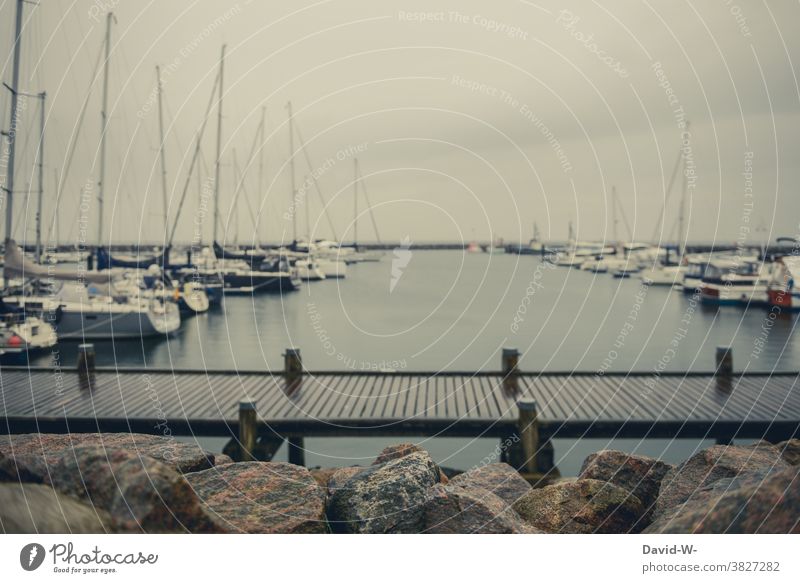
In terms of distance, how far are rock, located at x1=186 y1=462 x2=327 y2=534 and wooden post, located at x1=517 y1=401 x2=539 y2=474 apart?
650 cm

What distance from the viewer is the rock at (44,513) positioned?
17.1 feet

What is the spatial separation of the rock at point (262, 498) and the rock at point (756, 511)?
3.69m

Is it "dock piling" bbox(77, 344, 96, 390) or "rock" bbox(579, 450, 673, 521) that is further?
"dock piling" bbox(77, 344, 96, 390)

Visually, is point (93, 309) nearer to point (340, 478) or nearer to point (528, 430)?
point (528, 430)

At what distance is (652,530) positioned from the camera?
646cm

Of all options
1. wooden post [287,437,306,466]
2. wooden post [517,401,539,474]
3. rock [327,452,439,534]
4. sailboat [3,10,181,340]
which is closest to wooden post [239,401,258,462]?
wooden post [287,437,306,466]

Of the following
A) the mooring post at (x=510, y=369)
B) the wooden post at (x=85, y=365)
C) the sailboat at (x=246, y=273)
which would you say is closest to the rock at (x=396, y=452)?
the mooring post at (x=510, y=369)

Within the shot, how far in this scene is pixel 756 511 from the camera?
5.29m

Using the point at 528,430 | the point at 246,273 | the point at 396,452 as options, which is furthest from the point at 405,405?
the point at 246,273

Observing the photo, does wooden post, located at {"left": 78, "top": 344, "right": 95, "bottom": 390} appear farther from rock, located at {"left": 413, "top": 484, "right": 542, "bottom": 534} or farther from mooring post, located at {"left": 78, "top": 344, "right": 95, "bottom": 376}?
rock, located at {"left": 413, "top": 484, "right": 542, "bottom": 534}

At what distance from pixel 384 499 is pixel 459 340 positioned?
112 feet

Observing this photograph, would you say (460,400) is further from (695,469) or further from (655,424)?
(695,469)

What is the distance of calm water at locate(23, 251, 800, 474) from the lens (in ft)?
78.4

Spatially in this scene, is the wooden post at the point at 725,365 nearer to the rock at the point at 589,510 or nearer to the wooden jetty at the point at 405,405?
the wooden jetty at the point at 405,405
